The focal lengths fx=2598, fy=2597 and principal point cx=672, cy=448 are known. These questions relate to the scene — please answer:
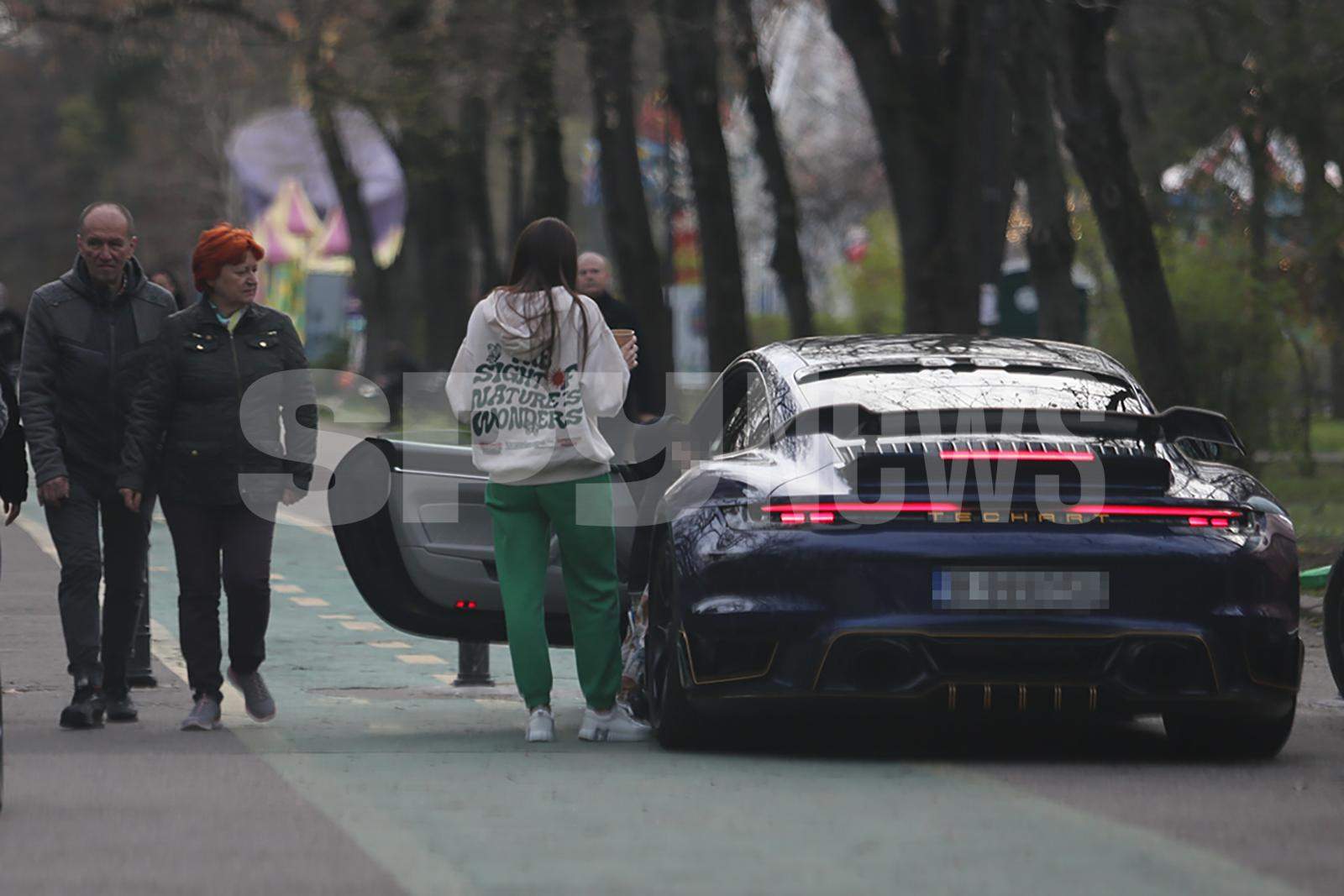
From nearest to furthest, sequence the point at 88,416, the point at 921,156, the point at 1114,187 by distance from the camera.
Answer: the point at 88,416 → the point at 1114,187 → the point at 921,156

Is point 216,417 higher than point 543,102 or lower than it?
lower

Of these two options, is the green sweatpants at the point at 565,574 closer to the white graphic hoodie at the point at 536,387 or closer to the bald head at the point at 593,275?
the white graphic hoodie at the point at 536,387

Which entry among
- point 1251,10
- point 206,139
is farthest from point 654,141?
point 206,139

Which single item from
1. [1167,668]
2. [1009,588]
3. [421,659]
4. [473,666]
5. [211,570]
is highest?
[1009,588]

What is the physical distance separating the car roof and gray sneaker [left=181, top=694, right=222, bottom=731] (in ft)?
7.34

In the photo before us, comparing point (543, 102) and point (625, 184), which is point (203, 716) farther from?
point (543, 102)

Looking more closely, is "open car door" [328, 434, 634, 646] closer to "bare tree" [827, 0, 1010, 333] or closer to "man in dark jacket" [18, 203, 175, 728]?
"man in dark jacket" [18, 203, 175, 728]

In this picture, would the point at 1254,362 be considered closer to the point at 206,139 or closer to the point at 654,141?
the point at 654,141

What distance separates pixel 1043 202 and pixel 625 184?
1020 cm

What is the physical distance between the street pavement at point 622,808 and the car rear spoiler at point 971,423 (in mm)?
1009

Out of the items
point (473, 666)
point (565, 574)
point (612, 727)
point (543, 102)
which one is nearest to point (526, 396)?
point (565, 574)

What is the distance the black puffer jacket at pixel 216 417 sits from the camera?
28.3 ft

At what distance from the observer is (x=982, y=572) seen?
7.61 meters

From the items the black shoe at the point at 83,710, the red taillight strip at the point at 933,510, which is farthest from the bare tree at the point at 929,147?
the red taillight strip at the point at 933,510
